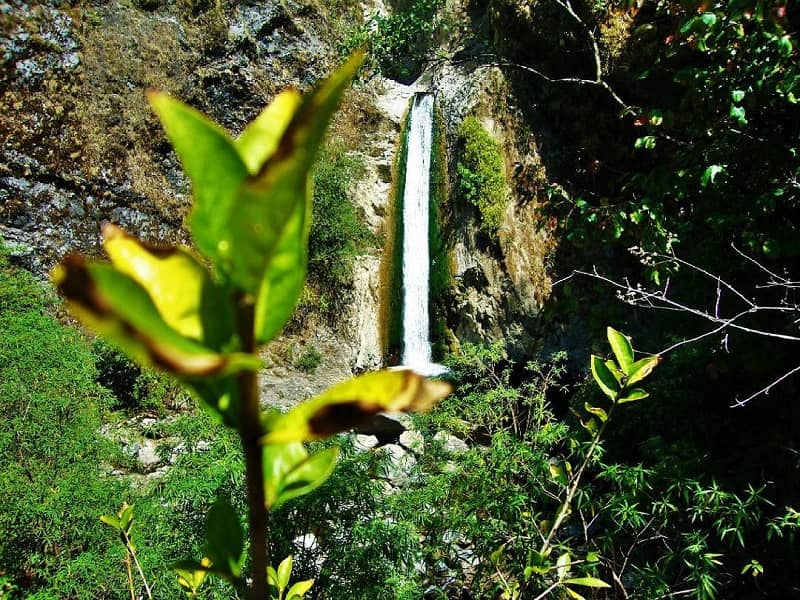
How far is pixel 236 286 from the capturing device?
271mm

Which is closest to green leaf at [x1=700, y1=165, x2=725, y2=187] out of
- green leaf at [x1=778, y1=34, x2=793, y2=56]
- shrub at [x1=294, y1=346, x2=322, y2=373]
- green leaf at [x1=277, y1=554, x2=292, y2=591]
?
green leaf at [x1=778, y1=34, x2=793, y2=56]

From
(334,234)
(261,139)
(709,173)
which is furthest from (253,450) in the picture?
(334,234)

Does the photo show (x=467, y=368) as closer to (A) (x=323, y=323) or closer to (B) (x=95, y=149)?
(A) (x=323, y=323)

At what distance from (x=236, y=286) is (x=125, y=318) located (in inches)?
2.1

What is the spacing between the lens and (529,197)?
23.8 ft

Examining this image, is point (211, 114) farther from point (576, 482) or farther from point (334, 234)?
point (576, 482)

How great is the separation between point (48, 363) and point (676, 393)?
4223 mm

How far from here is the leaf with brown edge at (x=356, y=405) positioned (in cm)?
29

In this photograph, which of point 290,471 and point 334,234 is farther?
point 334,234

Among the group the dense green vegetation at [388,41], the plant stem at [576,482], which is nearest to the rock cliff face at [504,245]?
the dense green vegetation at [388,41]

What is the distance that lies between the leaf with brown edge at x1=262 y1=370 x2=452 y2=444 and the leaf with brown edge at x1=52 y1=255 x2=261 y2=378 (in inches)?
2.2

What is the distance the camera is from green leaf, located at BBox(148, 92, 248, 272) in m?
0.27

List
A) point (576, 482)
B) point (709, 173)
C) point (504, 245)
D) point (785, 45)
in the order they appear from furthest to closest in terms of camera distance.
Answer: point (504, 245) → point (709, 173) → point (785, 45) → point (576, 482)

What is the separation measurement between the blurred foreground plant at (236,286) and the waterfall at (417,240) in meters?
7.16
